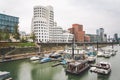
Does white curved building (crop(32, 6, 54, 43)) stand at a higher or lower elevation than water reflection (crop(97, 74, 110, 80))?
higher

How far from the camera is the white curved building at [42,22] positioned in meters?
142

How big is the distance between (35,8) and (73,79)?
125 meters

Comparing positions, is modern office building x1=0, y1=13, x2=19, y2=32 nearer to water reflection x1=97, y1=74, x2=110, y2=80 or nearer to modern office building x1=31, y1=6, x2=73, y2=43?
modern office building x1=31, y1=6, x2=73, y2=43

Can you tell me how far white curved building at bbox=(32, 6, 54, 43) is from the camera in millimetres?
142375

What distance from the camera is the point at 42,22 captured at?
143250mm

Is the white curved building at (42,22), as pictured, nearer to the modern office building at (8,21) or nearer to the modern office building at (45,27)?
the modern office building at (45,27)

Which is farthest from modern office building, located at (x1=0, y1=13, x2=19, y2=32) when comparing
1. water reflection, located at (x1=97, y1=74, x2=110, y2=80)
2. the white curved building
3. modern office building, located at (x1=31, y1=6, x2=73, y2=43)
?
water reflection, located at (x1=97, y1=74, x2=110, y2=80)

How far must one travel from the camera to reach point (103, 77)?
1612 inches

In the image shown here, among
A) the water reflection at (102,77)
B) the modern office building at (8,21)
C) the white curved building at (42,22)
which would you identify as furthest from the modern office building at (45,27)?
the water reflection at (102,77)

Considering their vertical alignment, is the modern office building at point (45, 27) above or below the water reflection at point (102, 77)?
above

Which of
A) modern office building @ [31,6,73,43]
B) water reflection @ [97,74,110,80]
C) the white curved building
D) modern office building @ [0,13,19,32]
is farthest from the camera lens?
modern office building @ [31,6,73,43]

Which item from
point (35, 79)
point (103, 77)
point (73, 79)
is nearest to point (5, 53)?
point (35, 79)

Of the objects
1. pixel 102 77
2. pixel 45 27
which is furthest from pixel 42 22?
pixel 102 77

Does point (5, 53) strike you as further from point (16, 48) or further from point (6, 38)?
point (6, 38)
